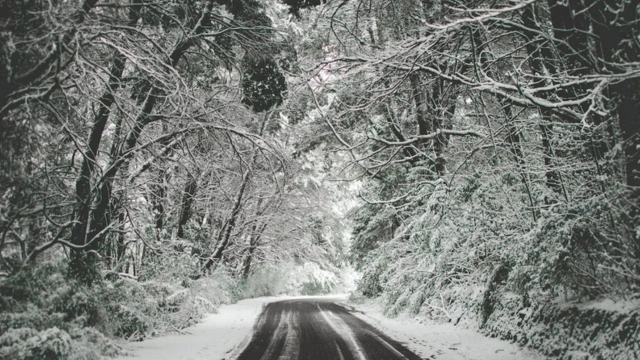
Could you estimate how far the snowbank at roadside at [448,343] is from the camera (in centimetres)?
759

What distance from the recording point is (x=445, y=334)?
33.4 feet

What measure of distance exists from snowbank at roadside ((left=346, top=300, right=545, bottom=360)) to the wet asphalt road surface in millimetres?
419

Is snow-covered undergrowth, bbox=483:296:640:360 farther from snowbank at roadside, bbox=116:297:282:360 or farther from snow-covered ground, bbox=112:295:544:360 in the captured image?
snowbank at roadside, bbox=116:297:282:360

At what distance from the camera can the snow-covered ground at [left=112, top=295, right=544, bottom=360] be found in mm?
7637

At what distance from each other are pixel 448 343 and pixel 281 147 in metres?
6.49

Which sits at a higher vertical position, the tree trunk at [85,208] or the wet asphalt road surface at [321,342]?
the tree trunk at [85,208]

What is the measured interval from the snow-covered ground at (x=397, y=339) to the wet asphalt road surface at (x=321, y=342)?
384 millimetres

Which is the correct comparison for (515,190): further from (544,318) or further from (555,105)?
(555,105)

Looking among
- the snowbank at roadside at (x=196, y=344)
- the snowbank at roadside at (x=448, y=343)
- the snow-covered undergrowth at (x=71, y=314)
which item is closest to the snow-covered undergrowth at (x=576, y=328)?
the snowbank at roadside at (x=448, y=343)

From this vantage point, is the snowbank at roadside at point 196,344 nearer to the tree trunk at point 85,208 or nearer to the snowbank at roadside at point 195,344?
the snowbank at roadside at point 195,344

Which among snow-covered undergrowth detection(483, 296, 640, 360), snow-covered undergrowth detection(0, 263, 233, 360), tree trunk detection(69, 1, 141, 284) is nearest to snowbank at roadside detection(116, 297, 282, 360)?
snow-covered undergrowth detection(0, 263, 233, 360)

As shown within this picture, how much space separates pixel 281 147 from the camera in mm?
10719

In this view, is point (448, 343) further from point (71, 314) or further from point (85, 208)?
point (85, 208)

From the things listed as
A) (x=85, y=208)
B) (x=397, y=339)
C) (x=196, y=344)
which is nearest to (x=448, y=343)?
(x=397, y=339)
